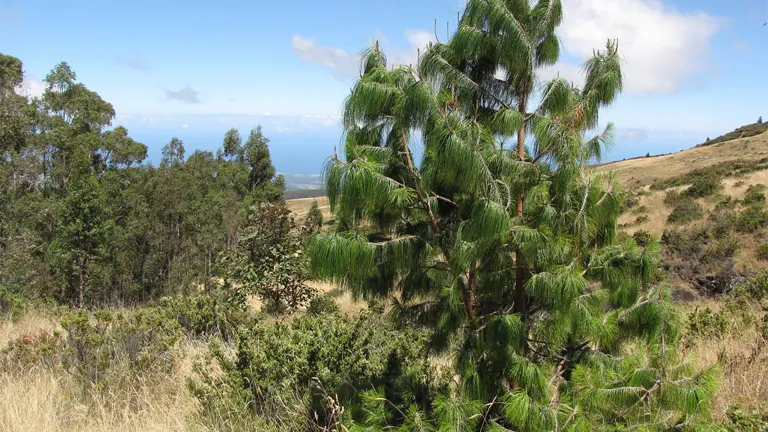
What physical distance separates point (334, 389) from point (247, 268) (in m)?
6.67

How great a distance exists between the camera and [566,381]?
9.50 feet

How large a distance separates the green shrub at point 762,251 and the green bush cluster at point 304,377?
1550 centimetres

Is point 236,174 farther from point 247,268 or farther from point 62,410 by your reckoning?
point 62,410

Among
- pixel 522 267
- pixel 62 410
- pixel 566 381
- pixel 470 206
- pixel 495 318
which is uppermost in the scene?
pixel 470 206

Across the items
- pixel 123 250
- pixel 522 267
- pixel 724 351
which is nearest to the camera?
pixel 522 267

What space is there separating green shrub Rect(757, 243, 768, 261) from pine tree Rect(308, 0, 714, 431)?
15.3 m

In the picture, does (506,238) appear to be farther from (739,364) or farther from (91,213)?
(91,213)

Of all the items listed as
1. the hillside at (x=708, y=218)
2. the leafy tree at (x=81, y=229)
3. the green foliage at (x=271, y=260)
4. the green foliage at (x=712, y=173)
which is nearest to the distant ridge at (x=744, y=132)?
the hillside at (x=708, y=218)

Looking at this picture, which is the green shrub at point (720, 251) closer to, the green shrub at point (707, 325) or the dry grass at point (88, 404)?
the green shrub at point (707, 325)

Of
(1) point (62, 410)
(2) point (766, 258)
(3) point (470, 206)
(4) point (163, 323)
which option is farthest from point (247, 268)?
(2) point (766, 258)

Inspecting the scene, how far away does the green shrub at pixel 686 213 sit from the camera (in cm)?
2085

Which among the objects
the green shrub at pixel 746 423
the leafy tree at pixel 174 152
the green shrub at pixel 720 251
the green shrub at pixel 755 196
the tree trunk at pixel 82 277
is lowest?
the tree trunk at pixel 82 277

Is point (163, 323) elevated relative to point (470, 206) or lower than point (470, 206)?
lower

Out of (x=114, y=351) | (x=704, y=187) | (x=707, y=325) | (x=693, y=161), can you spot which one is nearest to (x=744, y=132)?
(x=693, y=161)
